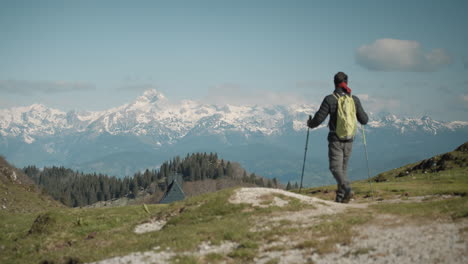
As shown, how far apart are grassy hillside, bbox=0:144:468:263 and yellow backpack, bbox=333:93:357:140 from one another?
3240 mm

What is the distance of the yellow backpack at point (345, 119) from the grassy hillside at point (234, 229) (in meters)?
3.24

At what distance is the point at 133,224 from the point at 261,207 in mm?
6185

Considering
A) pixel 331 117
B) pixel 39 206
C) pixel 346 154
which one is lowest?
pixel 39 206

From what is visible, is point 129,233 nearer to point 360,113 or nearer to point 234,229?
point 234,229

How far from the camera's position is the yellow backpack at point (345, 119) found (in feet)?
63.0

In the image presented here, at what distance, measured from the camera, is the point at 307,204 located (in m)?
18.4

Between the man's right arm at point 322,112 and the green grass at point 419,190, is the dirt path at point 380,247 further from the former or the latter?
the green grass at point 419,190

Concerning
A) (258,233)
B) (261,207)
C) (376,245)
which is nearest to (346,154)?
(261,207)

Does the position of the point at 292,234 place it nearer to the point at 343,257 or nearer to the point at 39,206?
the point at 343,257

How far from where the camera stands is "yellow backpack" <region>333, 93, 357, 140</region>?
63.0 feet

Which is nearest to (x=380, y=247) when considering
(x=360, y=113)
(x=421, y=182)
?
(x=360, y=113)

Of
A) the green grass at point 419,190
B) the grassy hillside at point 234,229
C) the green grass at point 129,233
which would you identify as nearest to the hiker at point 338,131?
the grassy hillside at point 234,229

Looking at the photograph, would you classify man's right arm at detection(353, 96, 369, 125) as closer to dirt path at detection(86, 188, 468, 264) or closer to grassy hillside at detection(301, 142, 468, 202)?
grassy hillside at detection(301, 142, 468, 202)

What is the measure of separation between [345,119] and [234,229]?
7.61m
